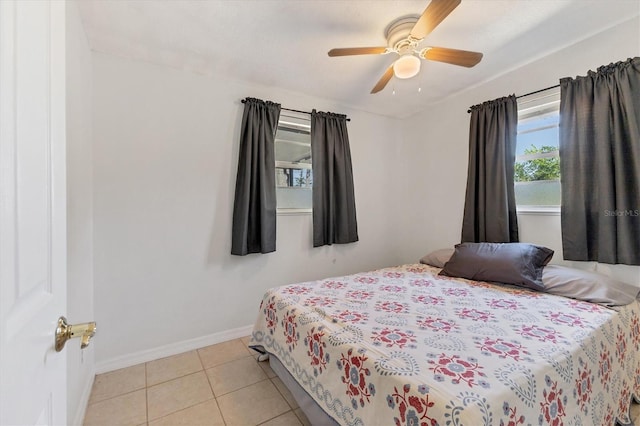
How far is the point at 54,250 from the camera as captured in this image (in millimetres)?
639

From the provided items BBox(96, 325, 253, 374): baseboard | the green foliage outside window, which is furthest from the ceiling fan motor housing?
BBox(96, 325, 253, 374): baseboard

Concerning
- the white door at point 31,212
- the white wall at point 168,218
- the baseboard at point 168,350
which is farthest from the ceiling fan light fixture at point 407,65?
the baseboard at point 168,350

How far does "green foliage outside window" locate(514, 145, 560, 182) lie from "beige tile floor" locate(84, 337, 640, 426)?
171cm

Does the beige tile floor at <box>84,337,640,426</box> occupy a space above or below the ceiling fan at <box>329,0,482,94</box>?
below

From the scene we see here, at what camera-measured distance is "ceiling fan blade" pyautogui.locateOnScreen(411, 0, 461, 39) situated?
4.55 feet

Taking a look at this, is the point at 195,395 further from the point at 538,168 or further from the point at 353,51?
the point at 538,168

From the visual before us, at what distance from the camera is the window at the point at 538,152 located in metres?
2.38

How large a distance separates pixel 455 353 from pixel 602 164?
1937 mm

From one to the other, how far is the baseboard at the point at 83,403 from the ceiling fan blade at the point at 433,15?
9.58 ft

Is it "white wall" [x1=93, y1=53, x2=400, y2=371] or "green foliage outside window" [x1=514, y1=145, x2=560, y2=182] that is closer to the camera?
"white wall" [x1=93, y1=53, x2=400, y2=371]

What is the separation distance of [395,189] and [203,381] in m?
3.03

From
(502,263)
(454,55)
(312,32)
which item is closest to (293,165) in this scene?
(312,32)

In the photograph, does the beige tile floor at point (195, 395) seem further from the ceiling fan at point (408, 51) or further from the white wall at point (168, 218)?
the ceiling fan at point (408, 51)

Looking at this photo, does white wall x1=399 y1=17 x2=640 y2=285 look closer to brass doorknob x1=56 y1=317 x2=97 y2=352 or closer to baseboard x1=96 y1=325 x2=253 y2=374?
baseboard x1=96 y1=325 x2=253 y2=374
